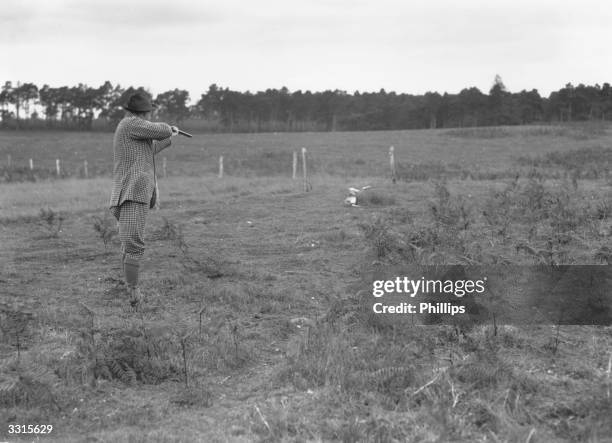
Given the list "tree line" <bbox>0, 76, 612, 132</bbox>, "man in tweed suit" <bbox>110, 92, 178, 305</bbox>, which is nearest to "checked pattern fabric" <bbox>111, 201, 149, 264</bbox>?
"man in tweed suit" <bbox>110, 92, 178, 305</bbox>

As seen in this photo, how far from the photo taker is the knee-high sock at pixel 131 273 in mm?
5484

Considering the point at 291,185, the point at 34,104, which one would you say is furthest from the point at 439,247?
the point at 34,104

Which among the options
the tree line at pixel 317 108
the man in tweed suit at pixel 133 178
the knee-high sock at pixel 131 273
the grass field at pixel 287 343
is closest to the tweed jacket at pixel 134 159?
the man in tweed suit at pixel 133 178

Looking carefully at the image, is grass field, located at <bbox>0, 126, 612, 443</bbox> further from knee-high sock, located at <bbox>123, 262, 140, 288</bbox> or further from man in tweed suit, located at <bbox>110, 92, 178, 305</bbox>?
man in tweed suit, located at <bbox>110, 92, 178, 305</bbox>

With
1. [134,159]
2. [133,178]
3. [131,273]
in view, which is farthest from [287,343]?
[134,159]

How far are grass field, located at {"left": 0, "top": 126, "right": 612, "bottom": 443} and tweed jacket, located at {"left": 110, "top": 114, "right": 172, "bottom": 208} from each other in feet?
3.01

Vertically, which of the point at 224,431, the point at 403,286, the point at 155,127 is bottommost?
the point at 224,431

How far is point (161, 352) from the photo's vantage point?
4219mm

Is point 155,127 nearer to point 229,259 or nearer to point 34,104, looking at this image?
point 229,259

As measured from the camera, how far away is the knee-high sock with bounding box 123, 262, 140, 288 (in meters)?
5.48

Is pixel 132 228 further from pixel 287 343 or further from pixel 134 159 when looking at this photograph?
pixel 287 343

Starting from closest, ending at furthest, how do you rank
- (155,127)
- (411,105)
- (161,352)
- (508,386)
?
1. (508,386)
2. (161,352)
3. (155,127)
4. (411,105)

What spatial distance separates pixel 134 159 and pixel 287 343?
6.89 feet

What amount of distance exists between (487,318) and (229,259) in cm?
343
